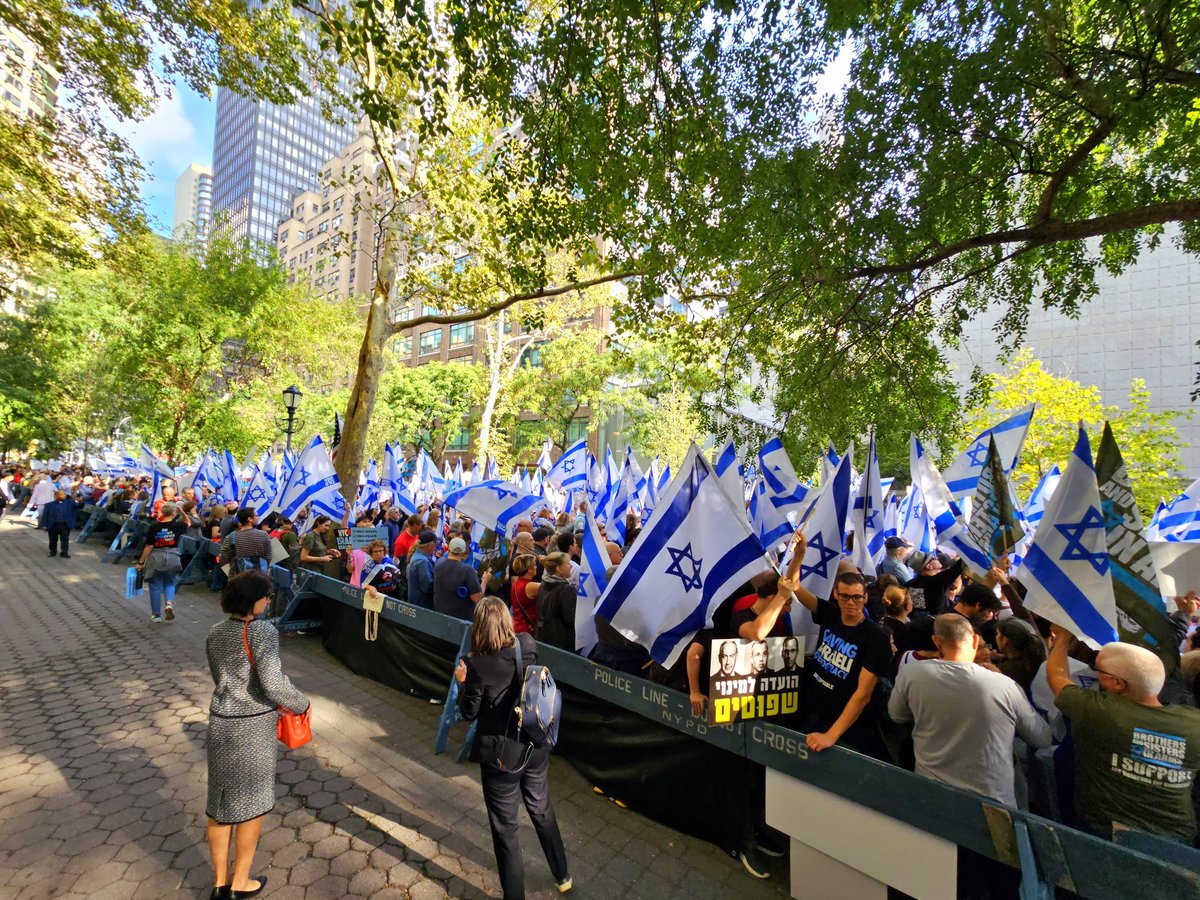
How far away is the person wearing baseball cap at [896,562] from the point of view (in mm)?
6751

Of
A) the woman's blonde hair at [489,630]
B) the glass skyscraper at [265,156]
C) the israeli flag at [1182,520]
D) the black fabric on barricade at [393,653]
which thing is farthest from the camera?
the glass skyscraper at [265,156]

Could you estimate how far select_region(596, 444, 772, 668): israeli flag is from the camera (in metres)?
4.00

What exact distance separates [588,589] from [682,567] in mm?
1090

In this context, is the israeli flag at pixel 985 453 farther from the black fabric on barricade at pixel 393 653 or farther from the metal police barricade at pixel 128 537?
the metal police barricade at pixel 128 537

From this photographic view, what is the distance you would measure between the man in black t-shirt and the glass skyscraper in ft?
484

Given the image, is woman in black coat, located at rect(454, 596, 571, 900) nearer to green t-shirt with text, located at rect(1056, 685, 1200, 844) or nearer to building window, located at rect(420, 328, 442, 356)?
green t-shirt with text, located at rect(1056, 685, 1200, 844)

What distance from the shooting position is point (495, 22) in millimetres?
5934

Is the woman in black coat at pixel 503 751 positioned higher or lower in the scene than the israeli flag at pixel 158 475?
lower

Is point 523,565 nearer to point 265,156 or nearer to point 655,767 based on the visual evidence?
point 655,767

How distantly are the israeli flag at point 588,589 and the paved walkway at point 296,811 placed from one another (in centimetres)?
112

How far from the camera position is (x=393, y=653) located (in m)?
6.77

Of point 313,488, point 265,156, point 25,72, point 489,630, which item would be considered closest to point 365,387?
point 313,488

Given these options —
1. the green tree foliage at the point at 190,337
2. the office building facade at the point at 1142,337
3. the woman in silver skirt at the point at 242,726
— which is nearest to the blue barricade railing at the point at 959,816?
the woman in silver skirt at the point at 242,726

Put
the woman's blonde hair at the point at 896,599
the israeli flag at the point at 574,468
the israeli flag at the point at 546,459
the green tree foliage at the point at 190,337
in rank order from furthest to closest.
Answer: the green tree foliage at the point at 190,337 → the israeli flag at the point at 546,459 → the israeli flag at the point at 574,468 → the woman's blonde hair at the point at 896,599
